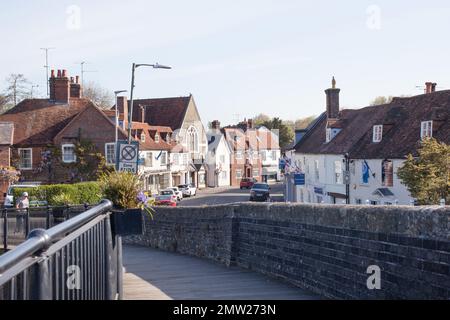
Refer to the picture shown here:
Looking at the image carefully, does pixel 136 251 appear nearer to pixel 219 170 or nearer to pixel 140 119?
pixel 140 119

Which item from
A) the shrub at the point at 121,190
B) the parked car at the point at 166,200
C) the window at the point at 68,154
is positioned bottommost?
the parked car at the point at 166,200

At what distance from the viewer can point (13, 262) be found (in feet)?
9.84

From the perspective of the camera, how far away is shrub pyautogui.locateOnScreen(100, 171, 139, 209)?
1041 centimetres

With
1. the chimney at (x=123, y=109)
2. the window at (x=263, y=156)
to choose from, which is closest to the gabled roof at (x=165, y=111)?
the chimney at (x=123, y=109)

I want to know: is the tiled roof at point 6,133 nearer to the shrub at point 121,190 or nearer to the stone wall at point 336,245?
the stone wall at point 336,245

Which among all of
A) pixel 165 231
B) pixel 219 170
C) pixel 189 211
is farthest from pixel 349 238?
pixel 219 170

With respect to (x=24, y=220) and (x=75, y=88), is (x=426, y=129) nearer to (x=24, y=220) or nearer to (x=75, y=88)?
(x=24, y=220)

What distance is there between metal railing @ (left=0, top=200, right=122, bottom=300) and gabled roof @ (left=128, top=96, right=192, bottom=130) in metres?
68.0

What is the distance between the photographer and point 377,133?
1555 inches

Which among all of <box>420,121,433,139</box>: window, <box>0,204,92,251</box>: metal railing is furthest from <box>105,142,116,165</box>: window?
<box>0,204,92,251</box>: metal railing

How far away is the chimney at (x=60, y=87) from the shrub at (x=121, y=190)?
129ft

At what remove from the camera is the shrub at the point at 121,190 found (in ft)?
34.2
